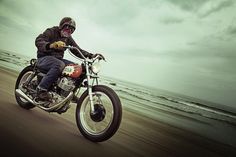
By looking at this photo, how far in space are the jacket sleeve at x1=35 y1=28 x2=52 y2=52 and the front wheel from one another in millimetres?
667

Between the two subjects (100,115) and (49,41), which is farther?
(49,41)

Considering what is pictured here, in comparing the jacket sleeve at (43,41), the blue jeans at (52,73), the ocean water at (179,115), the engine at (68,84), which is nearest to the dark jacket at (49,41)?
the jacket sleeve at (43,41)

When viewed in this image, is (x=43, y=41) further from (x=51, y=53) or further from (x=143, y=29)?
(x=143, y=29)

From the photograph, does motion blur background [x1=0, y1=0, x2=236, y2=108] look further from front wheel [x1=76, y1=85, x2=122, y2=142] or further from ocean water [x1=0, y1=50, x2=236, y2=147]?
front wheel [x1=76, y1=85, x2=122, y2=142]

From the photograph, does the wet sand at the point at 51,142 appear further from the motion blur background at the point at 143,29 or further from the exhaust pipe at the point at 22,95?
the motion blur background at the point at 143,29

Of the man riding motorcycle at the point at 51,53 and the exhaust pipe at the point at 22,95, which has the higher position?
the man riding motorcycle at the point at 51,53

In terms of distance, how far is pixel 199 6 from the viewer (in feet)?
28.0

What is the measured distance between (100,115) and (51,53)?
116 cm

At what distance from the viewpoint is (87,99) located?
2457mm

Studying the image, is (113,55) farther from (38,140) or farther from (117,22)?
(38,140)

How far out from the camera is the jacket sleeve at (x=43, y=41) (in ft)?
8.72

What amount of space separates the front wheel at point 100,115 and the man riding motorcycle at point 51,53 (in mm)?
405

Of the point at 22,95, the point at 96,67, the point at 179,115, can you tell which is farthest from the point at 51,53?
the point at 179,115

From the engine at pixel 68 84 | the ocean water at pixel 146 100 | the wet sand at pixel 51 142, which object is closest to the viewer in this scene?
the wet sand at pixel 51 142
